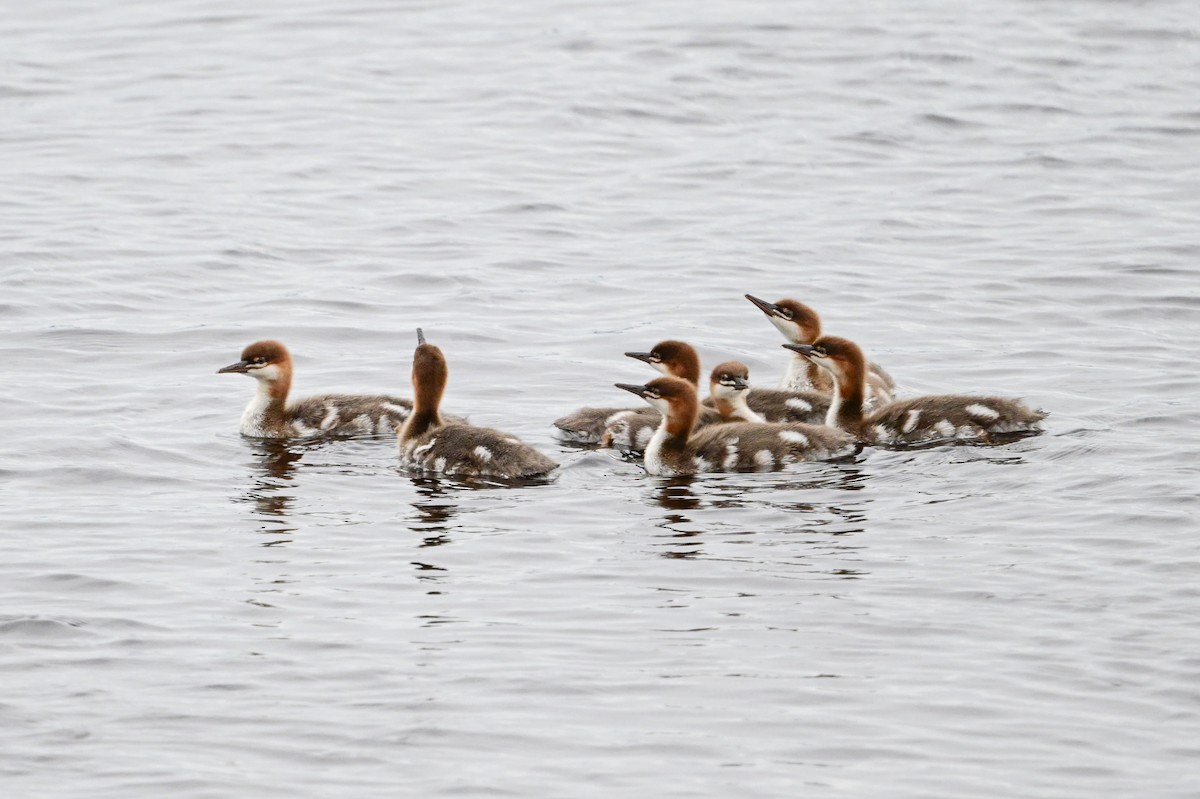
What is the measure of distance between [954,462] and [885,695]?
3.17 metres

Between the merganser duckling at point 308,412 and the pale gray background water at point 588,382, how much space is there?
301 millimetres

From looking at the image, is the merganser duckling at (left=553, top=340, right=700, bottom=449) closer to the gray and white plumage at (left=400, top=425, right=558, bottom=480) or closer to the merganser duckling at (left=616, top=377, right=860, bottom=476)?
the merganser duckling at (left=616, top=377, right=860, bottom=476)

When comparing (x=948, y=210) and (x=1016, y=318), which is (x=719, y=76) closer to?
(x=948, y=210)

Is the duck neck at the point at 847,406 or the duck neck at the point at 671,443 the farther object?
the duck neck at the point at 847,406

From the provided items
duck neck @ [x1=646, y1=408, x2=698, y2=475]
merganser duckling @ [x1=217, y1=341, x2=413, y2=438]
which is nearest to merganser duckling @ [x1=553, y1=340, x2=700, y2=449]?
duck neck @ [x1=646, y1=408, x2=698, y2=475]

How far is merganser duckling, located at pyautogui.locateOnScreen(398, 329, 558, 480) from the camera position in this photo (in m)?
9.73

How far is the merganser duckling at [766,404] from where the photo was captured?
1079 centimetres

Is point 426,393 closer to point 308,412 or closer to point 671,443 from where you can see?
point 308,412

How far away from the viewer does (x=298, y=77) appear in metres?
22.2

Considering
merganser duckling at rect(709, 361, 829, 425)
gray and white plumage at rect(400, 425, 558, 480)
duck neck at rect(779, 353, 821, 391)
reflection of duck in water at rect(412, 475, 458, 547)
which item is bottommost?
→ reflection of duck in water at rect(412, 475, 458, 547)

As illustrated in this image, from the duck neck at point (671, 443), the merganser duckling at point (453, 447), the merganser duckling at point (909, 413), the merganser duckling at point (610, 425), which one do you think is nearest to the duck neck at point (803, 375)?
the merganser duckling at point (909, 413)

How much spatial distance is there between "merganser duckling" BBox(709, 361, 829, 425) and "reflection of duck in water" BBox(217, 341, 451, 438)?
1.72 m

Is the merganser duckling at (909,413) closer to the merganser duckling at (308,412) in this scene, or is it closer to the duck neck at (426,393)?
the duck neck at (426,393)

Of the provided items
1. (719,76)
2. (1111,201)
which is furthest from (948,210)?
(719,76)
